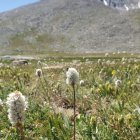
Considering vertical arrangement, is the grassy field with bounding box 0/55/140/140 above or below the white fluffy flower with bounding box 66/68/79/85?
below

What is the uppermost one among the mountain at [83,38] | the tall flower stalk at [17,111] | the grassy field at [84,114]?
the tall flower stalk at [17,111]

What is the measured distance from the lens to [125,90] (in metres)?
11.1

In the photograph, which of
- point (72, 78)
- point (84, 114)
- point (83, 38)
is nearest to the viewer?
point (72, 78)

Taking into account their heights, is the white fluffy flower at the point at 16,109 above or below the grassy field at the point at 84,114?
above

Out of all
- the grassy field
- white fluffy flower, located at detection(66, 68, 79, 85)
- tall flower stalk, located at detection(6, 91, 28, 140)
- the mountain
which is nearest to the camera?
tall flower stalk, located at detection(6, 91, 28, 140)

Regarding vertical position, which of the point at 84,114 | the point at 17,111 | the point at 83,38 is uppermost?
the point at 17,111

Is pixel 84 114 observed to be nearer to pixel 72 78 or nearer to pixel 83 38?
pixel 72 78

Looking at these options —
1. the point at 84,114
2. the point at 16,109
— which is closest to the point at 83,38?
the point at 84,114

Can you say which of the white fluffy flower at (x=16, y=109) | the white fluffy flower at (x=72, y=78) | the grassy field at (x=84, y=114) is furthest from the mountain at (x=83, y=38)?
the white fluffy flower at (x=16, y=109)

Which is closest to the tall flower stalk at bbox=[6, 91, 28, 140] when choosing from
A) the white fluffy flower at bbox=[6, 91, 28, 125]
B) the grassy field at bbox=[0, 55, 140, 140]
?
the white fluffy flower at bbox=[6, 91, 28, 125]

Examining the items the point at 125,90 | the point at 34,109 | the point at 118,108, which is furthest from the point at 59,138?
the point at 125,90

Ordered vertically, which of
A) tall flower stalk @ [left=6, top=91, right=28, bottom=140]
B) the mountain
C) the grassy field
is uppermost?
tall flower stalk @ [left=6, top=91, right=28, bottom=140]

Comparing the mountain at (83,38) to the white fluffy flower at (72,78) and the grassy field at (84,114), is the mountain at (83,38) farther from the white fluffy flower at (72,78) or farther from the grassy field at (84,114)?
the white fluffy flower at (72,78)

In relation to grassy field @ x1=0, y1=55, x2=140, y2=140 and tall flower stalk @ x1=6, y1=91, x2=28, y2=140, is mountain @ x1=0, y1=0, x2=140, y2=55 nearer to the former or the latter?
grassy field @ x1=0, y1=55, x2=140, y2=140
